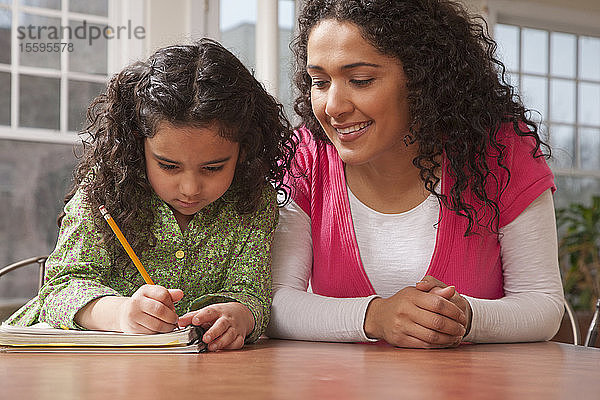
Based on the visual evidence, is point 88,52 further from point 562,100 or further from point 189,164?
point 562,100

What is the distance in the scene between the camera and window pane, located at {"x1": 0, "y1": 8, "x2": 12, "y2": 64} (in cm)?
422

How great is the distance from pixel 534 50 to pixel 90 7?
3222 mm

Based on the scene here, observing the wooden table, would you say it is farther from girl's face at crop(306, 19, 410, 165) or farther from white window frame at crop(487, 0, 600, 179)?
white window frame at crop(487, 0, 600, 179)

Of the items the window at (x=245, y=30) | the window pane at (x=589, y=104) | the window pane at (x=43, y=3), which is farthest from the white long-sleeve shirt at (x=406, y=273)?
the window pane at (x=589, y=104)

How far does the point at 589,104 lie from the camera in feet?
19.4

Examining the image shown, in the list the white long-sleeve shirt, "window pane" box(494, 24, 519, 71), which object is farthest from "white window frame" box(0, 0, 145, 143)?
the white long-sleeve shirt

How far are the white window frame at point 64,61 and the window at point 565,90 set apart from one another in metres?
2.79

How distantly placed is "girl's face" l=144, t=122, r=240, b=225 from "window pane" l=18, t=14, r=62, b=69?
3.14 m

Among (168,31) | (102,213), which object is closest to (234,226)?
(102,213)

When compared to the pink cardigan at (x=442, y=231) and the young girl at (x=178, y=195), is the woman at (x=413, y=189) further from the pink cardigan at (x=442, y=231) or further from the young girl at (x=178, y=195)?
the young girl at (x=178, y=195)

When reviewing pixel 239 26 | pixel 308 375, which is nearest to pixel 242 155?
pixel 308 375

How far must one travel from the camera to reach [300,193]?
163cm

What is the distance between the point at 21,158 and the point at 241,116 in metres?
3.25

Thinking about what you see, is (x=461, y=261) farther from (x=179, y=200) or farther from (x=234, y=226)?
(x=179, y=200)
